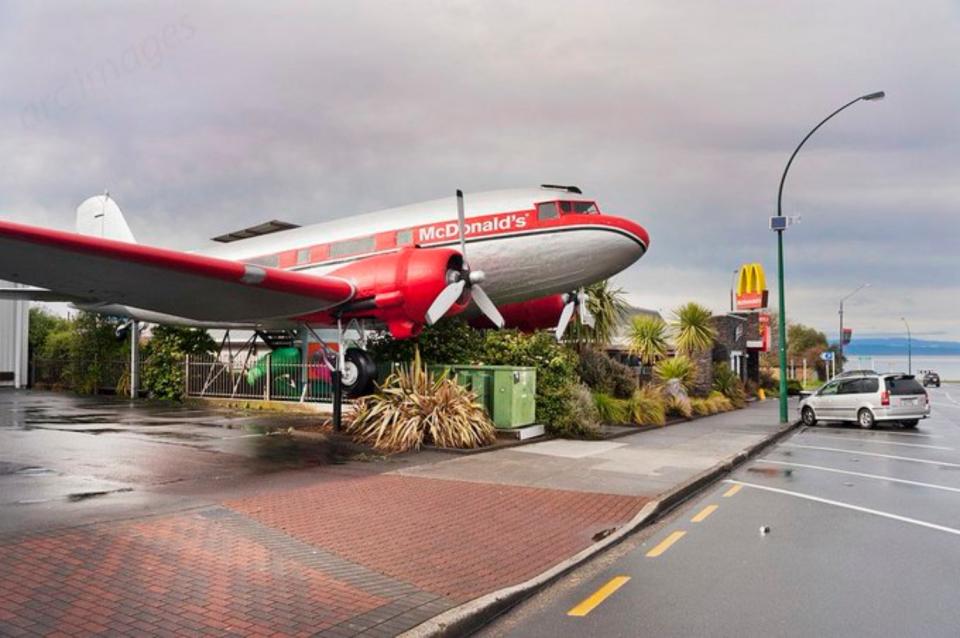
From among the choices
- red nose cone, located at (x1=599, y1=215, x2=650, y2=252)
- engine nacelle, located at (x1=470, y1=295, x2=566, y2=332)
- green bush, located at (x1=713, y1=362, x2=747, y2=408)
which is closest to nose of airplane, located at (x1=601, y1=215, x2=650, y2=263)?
red nose cone, located at (x1=599, y1=215, x2=650, y2=252)

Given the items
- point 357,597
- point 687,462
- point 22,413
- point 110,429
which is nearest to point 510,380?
point 687,462

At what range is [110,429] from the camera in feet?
50.4

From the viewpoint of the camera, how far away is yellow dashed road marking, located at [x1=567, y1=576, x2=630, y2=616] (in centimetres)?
540

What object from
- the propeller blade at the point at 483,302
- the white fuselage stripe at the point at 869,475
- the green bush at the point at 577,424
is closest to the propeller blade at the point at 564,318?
the green bush at the point at 577,424

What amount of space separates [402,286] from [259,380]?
29.3 feet

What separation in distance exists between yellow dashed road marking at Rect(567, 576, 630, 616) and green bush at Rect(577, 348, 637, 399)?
1523 centimetres

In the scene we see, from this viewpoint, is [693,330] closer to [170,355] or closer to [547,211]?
[547,211]

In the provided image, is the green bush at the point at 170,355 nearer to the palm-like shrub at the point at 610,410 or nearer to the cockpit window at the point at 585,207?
the palm-like shrub at the point at 610,410

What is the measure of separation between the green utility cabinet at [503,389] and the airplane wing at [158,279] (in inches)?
127

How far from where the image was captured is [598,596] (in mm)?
5750

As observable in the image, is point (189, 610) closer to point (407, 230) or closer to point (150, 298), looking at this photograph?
point (150, 298)

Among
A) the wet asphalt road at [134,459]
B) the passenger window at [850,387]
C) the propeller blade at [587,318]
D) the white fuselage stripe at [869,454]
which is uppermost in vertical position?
the propeller blade at [587,318]

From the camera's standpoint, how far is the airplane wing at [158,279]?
1059 cm

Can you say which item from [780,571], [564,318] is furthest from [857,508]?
[564,318]
